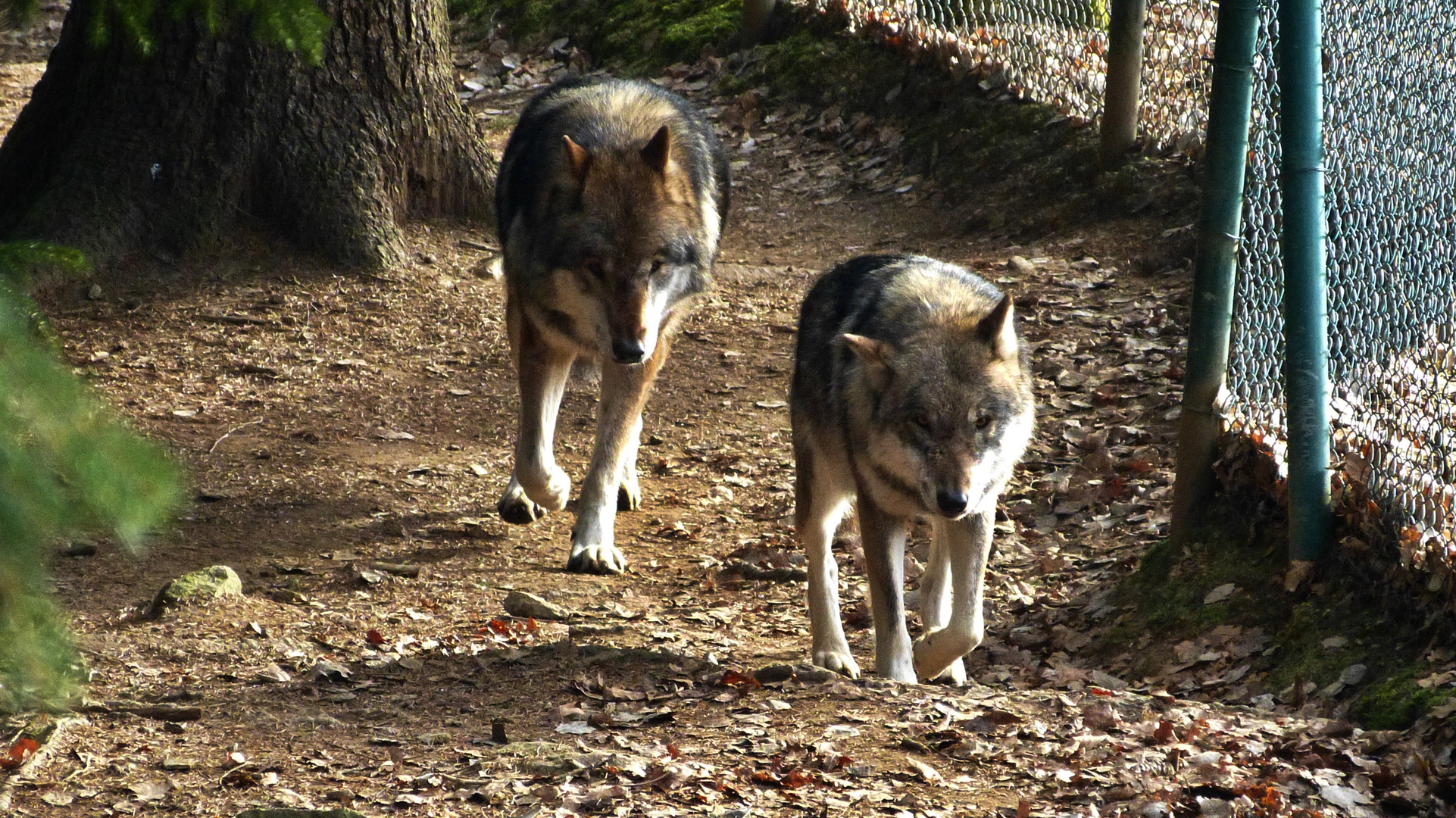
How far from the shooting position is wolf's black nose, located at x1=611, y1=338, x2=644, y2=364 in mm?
5637

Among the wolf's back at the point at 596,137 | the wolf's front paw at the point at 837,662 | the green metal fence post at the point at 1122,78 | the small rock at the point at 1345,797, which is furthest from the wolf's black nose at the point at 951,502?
the green metal fence post at the point at 1122,78

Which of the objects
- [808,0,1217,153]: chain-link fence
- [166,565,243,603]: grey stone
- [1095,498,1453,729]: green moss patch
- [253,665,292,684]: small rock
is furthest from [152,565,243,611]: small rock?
[808,0,1217,153]: chain-link fence

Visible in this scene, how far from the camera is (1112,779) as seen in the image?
141 inches

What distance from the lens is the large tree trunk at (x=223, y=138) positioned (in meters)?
7.69

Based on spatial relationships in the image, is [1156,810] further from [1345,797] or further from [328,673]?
[328,673]

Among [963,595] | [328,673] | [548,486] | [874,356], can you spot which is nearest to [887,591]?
[963,595]

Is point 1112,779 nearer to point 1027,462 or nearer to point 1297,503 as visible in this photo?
point 1297,503

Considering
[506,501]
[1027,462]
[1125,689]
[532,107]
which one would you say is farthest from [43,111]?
[1125,689]

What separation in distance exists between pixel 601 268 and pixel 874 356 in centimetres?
165

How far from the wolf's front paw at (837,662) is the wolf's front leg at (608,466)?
131 cm

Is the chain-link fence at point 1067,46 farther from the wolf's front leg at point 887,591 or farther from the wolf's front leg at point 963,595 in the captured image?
the wolf's front leg at point 887,591

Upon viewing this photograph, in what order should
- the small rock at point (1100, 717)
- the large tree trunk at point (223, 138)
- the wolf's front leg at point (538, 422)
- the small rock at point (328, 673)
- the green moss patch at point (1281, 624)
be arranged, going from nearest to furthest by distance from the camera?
the small rock at point (1100, 717) → the green moss patch at point (1281, 624) → the small rock at point (328, 673) → the wolf's front leg at point (538, 422) → the large tree trunk at point (223, 138)

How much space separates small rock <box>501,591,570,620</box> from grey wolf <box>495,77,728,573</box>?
0.59m

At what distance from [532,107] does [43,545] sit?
5275 mm
